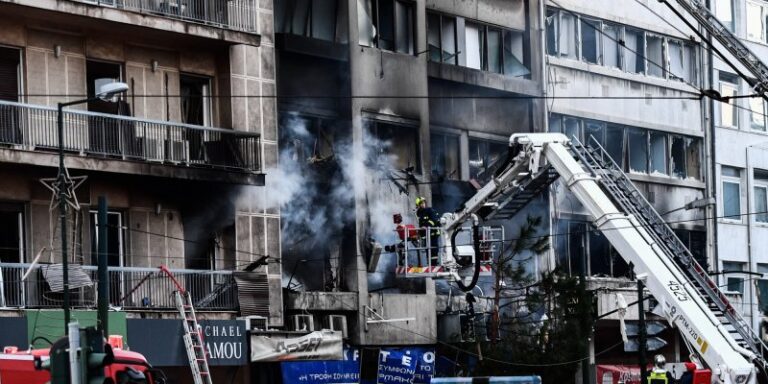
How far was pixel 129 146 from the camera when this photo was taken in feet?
118

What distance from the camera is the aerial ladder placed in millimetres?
31594

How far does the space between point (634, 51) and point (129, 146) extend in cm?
2236

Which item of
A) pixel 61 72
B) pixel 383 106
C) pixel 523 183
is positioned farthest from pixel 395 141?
pixel 61 72

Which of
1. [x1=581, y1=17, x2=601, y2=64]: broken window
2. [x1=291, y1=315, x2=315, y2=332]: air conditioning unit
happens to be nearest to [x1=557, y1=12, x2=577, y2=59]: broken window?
[x1=581, y1=17, x2=601, y2=64]: broken window

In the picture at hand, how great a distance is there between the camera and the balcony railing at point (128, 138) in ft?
111

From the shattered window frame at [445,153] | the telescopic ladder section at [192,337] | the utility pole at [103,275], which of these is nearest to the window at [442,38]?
the shattered window frame at [445,153]

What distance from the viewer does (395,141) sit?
143 feet

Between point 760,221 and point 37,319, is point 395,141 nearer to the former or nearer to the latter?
point 37,319

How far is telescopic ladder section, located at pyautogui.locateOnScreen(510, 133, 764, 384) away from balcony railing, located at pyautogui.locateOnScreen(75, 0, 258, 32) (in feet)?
23.0

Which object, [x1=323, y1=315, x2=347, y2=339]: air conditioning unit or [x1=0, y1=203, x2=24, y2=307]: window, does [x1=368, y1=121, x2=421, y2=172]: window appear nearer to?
[x1=323, y1=315, x2=347, y2=339]: air conditioning unit

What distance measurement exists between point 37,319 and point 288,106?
10.1 meters

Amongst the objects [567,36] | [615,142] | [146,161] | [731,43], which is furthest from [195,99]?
[615,142]

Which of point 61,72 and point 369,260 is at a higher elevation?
point 61,72

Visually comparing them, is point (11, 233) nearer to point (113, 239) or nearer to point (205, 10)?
point (113, 239)
